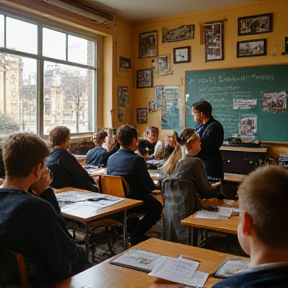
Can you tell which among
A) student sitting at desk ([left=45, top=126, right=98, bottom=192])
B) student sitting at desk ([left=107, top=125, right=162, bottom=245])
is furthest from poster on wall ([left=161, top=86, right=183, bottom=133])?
student sitting at desk ([left=45, top=126, right=98, bottom=192])

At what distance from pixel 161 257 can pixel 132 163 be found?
5.79ft

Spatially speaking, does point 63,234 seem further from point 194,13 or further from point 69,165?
point 194,13

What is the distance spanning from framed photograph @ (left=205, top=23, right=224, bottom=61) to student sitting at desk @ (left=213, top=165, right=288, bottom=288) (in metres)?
5.34

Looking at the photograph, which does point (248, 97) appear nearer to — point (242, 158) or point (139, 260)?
point (242, 158)

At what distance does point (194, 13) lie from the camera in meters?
6.09

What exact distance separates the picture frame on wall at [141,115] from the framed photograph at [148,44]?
108 cm

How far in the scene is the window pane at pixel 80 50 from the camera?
583 centimetres

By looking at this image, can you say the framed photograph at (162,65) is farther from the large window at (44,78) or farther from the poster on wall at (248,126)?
the poster on wall at (248,126)

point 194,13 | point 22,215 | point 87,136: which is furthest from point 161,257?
point 194,13

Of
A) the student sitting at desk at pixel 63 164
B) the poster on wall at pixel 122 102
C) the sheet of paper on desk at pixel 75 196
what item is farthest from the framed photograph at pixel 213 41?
the sheet of paper on desk at pixel 75 196

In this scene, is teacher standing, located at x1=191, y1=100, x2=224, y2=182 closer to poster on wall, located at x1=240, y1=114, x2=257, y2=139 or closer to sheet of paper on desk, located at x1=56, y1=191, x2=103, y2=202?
sheet of paper on desk, located at x1=56, y1=191, x2=103, y2=202

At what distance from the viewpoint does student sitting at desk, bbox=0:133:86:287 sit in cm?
133

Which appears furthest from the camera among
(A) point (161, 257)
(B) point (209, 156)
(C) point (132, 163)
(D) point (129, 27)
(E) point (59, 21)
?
(D) point (129, 27)

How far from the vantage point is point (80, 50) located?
238 inches
